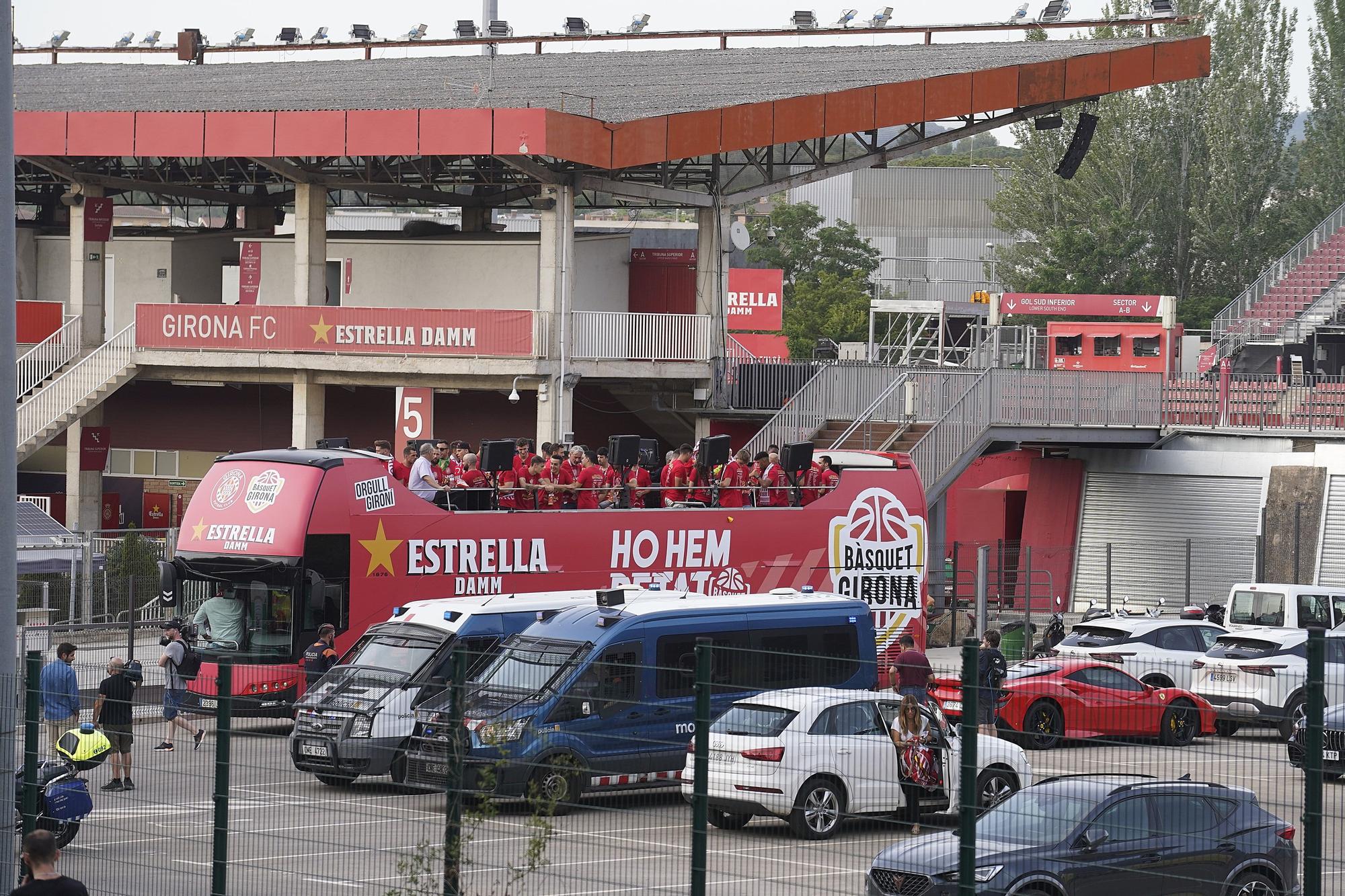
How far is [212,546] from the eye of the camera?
80.5ft

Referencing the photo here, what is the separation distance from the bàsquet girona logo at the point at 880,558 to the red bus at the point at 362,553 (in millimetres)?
947

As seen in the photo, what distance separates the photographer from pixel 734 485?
28.2m

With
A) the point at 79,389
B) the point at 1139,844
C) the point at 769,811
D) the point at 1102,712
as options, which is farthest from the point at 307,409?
the point at 1139,844

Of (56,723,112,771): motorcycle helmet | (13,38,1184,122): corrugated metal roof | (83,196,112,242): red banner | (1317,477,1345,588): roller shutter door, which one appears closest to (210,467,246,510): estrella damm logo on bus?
(56,723,112,771): motorcycle helmet

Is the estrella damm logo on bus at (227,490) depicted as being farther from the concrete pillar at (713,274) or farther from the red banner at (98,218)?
the red banner at (98,218)

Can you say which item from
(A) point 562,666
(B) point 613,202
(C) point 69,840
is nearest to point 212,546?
(A) point 562,666

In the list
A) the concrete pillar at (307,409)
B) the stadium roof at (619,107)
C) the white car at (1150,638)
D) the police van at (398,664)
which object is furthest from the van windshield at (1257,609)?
the concrete pillar at (307,409)

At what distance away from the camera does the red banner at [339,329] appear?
41219mm

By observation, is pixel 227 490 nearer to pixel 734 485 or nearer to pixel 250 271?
pixel 734 485

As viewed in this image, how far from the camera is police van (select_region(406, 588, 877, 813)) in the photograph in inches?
642

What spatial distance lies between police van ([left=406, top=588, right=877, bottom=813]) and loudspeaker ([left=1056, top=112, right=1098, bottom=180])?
945 inches

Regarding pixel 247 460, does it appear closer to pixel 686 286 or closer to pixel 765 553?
pixel 765 553

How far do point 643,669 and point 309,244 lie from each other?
2830 centimetres

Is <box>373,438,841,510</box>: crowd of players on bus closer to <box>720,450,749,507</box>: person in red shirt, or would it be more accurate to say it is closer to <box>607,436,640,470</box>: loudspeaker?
<box>720,450,749,507</box>: person in red shirt
